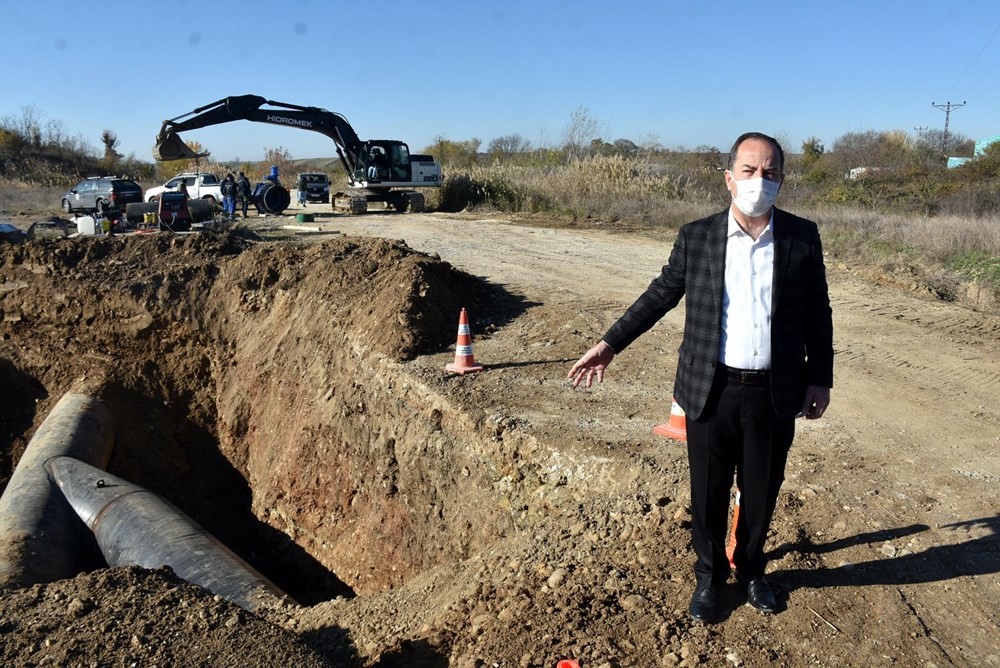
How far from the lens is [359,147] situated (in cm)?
2345

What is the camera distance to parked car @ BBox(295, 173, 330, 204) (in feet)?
106

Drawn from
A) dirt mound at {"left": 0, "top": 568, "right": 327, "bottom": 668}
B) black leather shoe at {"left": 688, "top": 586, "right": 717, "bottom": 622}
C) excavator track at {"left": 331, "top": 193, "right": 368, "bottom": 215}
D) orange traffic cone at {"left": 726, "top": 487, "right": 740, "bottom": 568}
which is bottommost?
dirt mound at {"left": 0, "top": 568, "right": 327, "bottom": 668}

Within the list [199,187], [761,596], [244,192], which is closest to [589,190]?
[244,192]

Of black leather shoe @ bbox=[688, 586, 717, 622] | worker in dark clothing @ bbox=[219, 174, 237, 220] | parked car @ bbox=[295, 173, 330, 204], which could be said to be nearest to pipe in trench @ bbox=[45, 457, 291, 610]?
black leather shoe @ bbox=[688, 586, 717, 622]

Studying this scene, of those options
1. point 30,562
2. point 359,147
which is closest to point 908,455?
point 30,562

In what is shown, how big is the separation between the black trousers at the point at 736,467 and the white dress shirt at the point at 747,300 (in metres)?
0.11

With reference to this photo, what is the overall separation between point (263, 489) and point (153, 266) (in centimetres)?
424

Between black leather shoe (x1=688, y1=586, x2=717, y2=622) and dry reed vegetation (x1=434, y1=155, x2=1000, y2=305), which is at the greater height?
dry reed vegetation (x1=434, y1=155, x2=1000, y2=305)

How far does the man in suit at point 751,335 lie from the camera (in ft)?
10.1

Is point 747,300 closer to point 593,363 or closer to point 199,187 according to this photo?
point 593,363

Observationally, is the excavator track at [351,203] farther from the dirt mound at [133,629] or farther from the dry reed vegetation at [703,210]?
the dirt mound at [133,629]

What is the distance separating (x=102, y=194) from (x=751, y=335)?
2694 centimetres

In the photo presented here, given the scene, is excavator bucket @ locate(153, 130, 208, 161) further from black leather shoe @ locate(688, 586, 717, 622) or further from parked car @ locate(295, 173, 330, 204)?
black leather shoe @ locate(688, 586, 717, 622)

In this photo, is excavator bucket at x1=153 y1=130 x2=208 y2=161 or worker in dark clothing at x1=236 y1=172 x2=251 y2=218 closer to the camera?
excavator bucket at x1=153 y1=130 x2=208 y2=161
